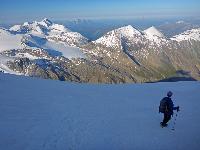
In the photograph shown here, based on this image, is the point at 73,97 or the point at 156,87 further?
the point at 156,87

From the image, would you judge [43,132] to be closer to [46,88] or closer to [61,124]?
[61,124]

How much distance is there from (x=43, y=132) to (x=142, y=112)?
346 inches

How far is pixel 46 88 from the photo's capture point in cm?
3009

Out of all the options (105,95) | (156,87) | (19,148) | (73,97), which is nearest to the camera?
(19,148)

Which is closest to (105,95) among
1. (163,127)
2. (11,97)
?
(11,97)

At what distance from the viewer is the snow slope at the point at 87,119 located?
54.7ft

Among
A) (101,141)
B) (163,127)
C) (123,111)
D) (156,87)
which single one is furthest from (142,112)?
(156,87)

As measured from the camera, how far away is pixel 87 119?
68.4ft

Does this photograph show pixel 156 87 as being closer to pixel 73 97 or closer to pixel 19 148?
pixel 73 97

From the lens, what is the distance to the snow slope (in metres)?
16.7

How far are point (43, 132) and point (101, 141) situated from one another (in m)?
2.80

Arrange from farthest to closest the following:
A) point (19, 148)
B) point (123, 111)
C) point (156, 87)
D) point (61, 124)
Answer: point (156, 87)
point (123, 111)
point (61, 124)
point (19, 148)

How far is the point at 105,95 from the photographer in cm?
2988

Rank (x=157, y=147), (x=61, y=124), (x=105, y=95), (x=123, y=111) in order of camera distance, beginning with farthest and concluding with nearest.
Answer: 1. (x=105, y=95)
2. (x=123, y=111)
3. (x=61, y=124)
4. (x=157, y=147)
